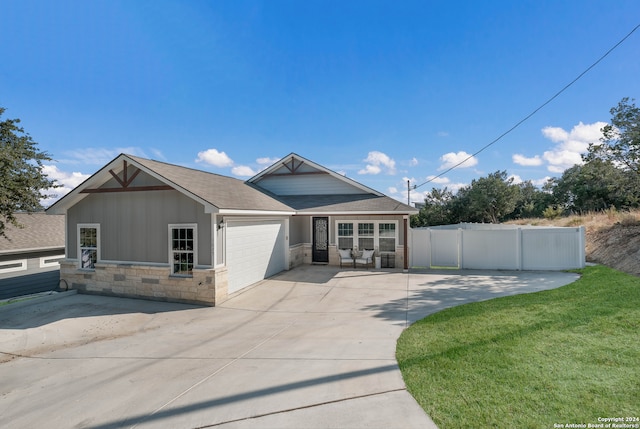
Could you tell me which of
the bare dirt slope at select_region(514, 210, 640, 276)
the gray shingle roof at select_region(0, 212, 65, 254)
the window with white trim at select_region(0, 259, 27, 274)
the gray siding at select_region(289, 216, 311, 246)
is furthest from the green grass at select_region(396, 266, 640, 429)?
the window with white trim at select_region(0, 259, 27, 274)

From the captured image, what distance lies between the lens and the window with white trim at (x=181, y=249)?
9.34m

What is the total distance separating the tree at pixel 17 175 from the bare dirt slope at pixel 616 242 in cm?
2068

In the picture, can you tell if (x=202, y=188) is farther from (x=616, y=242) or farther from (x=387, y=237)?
(x=616, y=242)

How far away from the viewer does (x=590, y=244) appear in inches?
574

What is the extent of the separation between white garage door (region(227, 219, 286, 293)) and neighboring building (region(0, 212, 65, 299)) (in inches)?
359

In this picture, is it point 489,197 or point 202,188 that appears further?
point 489,197

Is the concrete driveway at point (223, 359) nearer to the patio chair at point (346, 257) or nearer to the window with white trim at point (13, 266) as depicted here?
the patio chair at point (346, 257)

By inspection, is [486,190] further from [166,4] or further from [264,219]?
[166,4]

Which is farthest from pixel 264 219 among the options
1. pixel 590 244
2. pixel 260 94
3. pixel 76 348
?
pixel 590 244

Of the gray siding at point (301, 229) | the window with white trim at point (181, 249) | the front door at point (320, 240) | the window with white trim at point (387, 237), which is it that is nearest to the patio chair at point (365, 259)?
the window with white trim at point (387, 237)

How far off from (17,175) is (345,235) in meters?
12.9

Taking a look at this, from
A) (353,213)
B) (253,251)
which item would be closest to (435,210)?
(353,213)

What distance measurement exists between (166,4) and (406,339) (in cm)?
1237

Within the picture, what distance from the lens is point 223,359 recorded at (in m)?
5.31
